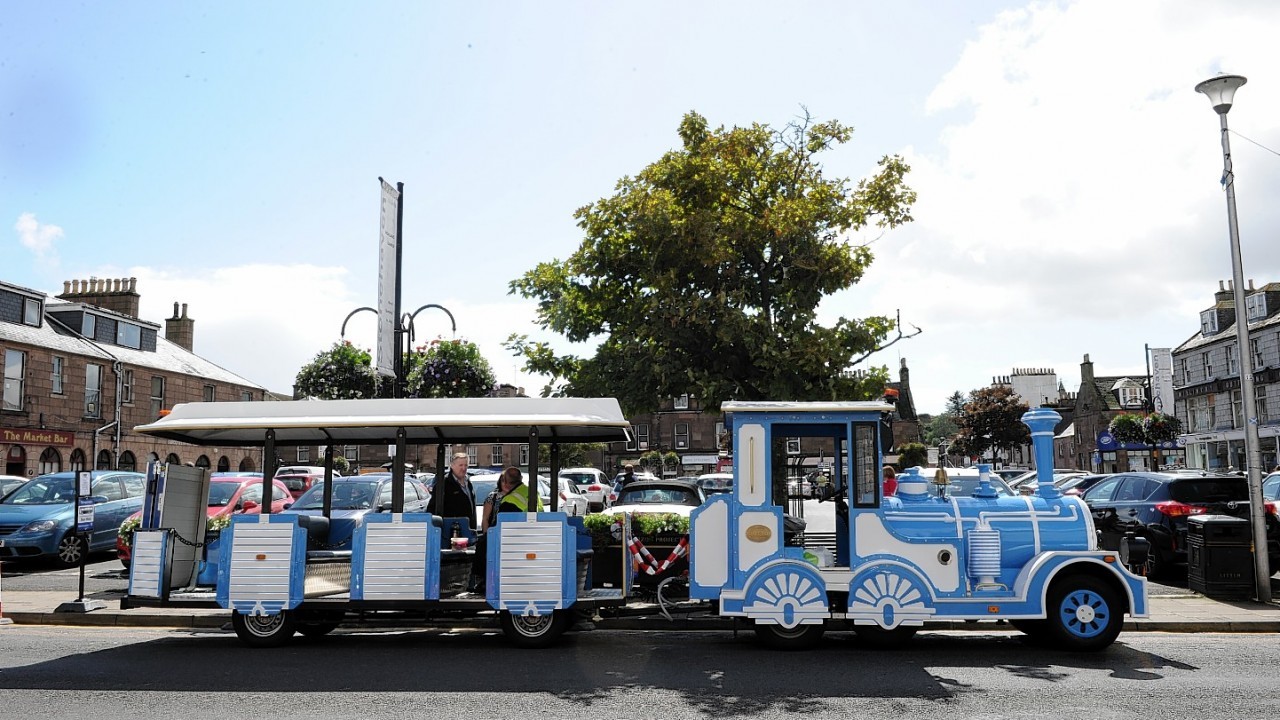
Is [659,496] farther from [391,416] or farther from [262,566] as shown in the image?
[262,566]

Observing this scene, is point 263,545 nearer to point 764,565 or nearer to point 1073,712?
point 764,565

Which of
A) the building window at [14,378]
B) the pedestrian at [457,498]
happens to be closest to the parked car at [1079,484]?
the pedestrian at [457,498]

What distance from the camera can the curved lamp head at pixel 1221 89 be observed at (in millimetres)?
12008

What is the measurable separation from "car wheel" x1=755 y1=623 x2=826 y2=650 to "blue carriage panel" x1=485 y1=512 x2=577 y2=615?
1.80 metres

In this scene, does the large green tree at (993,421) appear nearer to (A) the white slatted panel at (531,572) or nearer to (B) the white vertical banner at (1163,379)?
(B) the white vertical banner at (1163,379)

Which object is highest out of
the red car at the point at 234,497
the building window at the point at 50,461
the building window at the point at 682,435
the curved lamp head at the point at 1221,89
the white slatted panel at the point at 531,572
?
the curved lamp head at the point at 1221,89

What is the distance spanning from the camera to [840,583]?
8539mm

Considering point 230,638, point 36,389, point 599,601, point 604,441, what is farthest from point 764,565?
point 36,389

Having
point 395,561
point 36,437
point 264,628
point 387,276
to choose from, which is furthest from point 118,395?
point 395,561

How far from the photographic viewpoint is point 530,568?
880 centimetres

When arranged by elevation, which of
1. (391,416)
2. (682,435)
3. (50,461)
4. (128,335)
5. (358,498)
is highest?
(128,335)

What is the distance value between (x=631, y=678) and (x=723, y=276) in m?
8.83

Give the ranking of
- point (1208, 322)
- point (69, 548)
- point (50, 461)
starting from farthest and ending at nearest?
point (1208, 322) → point (50, 461) → point (69, 548)

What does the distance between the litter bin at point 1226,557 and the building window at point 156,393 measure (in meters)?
39.6
